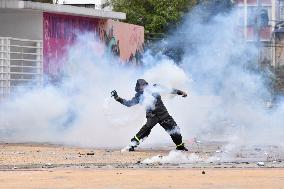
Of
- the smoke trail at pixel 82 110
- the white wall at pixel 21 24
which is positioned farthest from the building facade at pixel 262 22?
the white wall at pixel 21 24

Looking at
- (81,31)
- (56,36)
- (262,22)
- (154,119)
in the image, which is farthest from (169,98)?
(262,22)

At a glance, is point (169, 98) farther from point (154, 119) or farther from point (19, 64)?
point (19, 64)

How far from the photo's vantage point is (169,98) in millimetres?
26016

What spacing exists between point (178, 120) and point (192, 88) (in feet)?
8.68

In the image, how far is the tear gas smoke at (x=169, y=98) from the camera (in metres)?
25.0

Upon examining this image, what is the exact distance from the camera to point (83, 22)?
33750 mm

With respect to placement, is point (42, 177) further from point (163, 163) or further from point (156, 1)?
point (156, 1)

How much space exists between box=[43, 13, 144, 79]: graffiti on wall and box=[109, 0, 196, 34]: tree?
7.89 ft

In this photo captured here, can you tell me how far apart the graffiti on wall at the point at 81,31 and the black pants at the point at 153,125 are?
1073 cm

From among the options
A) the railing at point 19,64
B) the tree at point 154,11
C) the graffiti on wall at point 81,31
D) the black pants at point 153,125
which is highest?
the tree at point 154,11

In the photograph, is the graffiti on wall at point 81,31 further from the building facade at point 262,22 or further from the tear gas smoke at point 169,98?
the building facade at point 262,22

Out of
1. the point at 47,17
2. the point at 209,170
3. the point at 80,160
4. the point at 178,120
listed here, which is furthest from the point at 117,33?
the point at 209,170

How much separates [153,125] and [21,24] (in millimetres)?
12001

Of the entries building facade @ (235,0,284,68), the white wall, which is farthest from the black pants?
the white wall
